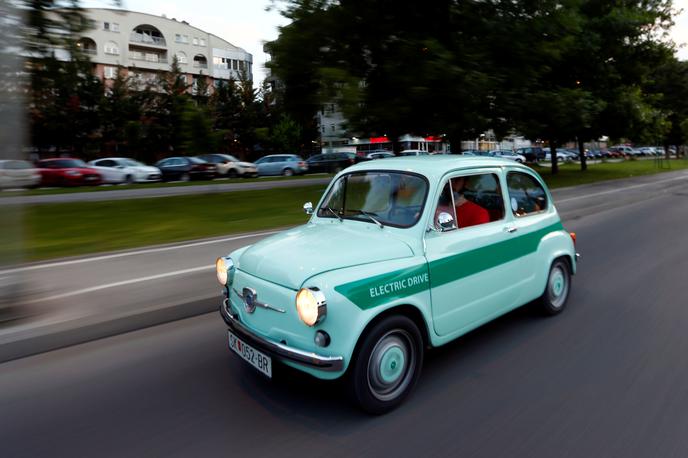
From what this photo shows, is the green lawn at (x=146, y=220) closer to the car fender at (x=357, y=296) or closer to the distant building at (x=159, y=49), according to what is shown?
the car fender at (x=357, y=296)

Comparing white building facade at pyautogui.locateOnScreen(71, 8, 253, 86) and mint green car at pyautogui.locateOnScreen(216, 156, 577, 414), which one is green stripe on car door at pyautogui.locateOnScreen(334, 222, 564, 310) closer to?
mint green car at pyautogui.locateOnScreen(216, 156, 577, 414)

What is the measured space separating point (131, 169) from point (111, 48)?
42.2 meters

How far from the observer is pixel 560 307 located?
539cm

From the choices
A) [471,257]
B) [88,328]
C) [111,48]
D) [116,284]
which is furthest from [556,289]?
[111,48]

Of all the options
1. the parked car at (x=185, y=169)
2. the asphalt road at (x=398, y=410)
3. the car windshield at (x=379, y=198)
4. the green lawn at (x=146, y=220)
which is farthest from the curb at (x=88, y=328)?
the parked car at (x=185, y=169)

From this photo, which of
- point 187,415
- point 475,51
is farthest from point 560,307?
point 475,51

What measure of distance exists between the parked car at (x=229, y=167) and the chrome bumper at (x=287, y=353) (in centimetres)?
2852

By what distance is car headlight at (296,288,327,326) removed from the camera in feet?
10.1

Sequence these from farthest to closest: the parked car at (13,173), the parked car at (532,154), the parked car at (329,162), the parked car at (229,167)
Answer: the parked car at (532,154) → the parked car at (329,162) → the parked car at (229,167) → the parked car at (13,173)

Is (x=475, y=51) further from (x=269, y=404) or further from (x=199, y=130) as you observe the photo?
(x=269, y=404)

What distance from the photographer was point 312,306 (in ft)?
10.1

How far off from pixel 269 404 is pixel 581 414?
2115 mm

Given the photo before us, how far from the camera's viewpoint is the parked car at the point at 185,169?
97.2ft

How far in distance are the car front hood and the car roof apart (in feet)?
2.05
